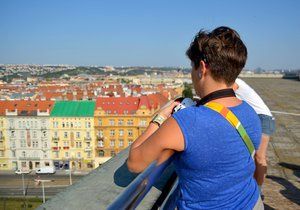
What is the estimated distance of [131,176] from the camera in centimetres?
144

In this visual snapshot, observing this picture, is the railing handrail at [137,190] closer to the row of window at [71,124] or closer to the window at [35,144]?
the row of window at [71,124]

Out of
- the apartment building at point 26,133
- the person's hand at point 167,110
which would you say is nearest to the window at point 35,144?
the apartment building at point 26,133

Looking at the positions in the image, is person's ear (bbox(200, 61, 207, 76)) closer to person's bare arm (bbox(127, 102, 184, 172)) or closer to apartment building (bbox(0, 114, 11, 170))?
person's bare arm (bbox(127, 102, 184, 172))

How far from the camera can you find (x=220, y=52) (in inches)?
47.8

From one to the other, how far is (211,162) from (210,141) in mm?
66

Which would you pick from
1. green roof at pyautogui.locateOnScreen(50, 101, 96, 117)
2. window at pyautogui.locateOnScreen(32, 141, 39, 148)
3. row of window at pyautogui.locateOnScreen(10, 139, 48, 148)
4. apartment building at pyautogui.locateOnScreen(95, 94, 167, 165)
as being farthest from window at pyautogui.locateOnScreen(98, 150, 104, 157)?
window at pyautogui.locateOnScreen(32, 141, 39, 148)

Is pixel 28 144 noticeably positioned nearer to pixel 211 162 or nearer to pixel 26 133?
pixel 26 133

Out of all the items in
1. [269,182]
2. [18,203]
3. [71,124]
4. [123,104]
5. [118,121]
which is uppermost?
[269,182]

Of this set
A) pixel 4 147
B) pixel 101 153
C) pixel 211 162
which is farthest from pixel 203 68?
pixel 4 147

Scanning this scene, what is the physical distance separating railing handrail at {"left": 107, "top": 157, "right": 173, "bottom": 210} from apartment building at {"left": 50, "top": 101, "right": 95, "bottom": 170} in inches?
1322

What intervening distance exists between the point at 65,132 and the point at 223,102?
35253 millimetres

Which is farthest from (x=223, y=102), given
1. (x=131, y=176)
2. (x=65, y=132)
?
(x=65, y=132)

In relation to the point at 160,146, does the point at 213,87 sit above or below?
above

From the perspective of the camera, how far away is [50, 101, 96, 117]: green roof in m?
34.7
